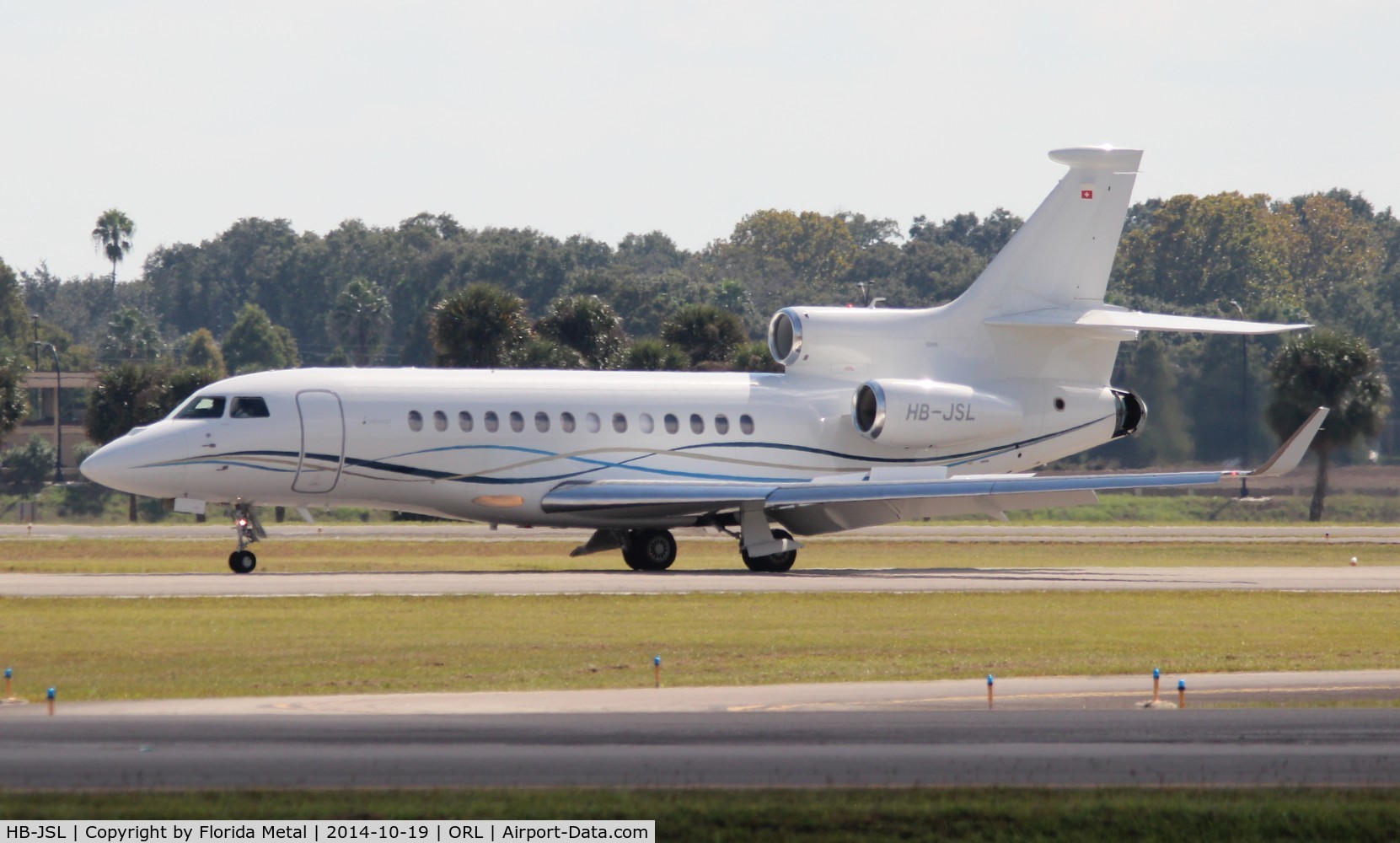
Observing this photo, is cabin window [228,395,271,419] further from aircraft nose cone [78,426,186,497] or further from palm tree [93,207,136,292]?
palm tree [93,207,136,292]

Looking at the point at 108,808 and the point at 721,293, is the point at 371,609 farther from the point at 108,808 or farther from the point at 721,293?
the point at 721,293

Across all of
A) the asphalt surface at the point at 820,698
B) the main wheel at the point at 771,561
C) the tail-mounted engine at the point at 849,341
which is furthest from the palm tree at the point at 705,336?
the asphalt surface at the point at 820,698

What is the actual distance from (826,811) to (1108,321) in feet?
100.0

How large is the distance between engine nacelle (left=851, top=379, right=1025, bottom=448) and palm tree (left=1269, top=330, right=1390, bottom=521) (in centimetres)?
3276

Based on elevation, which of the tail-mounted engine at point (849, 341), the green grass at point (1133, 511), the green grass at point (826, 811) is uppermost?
the tail-mounted engine at point (849, 341)

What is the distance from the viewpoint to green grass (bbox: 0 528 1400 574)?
38406 millimetres

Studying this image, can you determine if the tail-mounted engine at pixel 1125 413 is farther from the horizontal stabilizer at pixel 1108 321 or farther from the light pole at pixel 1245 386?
the light pole at pixel 1245 386

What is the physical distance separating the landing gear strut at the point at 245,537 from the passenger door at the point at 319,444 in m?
1.03

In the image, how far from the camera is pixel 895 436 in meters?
39.3

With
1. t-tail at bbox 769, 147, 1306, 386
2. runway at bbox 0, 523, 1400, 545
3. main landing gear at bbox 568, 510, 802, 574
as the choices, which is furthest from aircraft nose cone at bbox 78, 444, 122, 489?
t-tail at bbox 769, 147, 1306, 386

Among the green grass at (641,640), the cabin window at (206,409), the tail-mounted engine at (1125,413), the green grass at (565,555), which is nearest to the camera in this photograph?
the green grass at (641,640)

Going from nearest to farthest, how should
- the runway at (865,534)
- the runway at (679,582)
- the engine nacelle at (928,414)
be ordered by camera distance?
1. the runway at (679,582)
2. the engine nacelle at (928,414)
3. the runway at (865,534)

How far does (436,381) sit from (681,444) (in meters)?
5.64

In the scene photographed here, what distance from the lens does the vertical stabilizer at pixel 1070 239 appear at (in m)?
40.6
